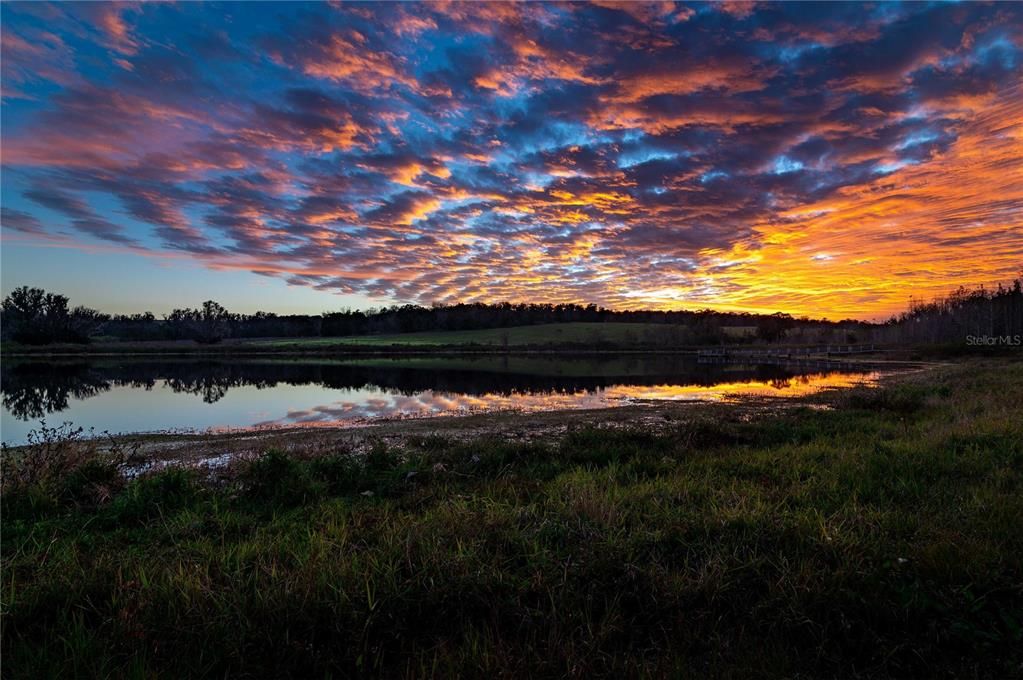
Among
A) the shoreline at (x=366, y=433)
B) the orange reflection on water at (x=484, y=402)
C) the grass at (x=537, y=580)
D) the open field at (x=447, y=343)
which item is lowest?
the orange reflection on water at (x=484, y=402)

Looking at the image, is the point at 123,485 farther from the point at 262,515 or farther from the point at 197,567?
the point at 197,567

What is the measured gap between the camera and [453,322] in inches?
6895

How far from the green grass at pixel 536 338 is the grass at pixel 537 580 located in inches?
4712

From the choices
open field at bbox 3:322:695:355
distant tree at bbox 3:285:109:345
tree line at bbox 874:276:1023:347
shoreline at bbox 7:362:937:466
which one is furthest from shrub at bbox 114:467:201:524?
distant tree at bbox 3:285:109:345

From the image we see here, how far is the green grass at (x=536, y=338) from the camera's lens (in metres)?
130

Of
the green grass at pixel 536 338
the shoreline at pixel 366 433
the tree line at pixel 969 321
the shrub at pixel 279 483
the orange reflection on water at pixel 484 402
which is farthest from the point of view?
the green grass at pixel 536 338

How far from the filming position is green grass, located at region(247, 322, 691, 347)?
427 feet

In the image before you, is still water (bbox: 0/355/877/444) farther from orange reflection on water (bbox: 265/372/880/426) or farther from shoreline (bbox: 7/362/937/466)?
shoreline (bbox: 7/362/937/466)

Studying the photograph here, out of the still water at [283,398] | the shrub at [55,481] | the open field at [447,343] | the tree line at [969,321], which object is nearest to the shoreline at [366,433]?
the shrub at [55,481]

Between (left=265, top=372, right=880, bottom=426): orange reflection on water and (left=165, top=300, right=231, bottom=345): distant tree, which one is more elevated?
(left=165, top=300, right=231, bottom=345): distant tree

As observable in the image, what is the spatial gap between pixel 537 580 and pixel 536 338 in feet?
442

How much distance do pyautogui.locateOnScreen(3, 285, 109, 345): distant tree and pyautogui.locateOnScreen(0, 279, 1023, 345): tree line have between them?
181 millimetres

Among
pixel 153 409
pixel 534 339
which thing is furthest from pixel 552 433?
pixel 534 339

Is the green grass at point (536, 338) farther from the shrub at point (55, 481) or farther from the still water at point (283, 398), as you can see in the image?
the shrub at point (55, 481)
